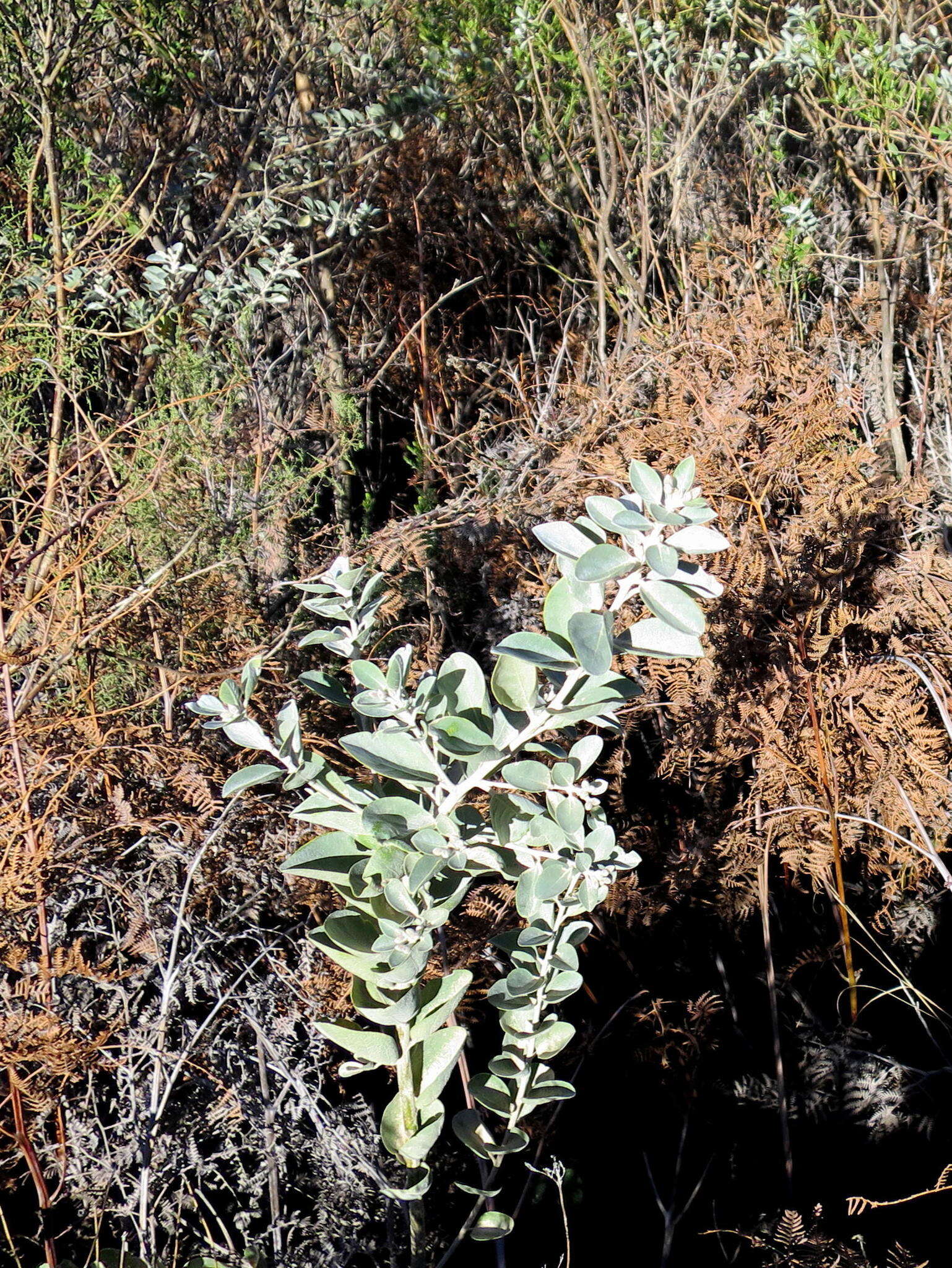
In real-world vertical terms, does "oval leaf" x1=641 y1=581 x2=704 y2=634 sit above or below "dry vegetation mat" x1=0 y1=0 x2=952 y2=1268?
above

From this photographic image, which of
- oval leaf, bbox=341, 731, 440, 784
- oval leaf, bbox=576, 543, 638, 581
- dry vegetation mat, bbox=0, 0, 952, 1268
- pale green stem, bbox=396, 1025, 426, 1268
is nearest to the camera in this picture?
oval leaf, bbox=576, 543, 638, 581

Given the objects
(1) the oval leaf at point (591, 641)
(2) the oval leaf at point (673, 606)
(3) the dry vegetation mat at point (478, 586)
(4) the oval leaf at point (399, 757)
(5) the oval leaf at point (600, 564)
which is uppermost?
(5) the oval leaf at point (600, 564)

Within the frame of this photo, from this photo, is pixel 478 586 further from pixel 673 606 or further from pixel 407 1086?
pixel 673 606

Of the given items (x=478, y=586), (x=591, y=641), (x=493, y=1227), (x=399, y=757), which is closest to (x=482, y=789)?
(x=399, y=757)

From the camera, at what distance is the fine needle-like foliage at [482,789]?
3.02 feet

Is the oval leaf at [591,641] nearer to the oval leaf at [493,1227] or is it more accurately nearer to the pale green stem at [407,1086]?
the pale green stem at [407,1086]

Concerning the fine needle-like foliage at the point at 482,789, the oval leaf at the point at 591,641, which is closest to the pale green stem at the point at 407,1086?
the fine needle-like foliage at the point at 482,789

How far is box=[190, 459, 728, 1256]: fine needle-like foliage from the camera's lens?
0.92 m

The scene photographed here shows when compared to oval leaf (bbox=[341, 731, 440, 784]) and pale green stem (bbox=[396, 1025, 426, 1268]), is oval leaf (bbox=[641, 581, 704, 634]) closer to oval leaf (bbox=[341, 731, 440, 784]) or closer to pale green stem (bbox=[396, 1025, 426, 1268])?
oval leaf (bbox=[341, 731, 440, 784])

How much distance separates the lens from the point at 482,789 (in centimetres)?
109

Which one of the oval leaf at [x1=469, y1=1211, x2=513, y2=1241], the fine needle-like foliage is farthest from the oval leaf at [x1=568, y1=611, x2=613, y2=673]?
the oval leaf at [x1=469, y1=1211, x2=513, y2=1241]

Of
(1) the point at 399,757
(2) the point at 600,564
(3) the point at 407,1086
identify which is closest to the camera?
(2) the point at 600,564

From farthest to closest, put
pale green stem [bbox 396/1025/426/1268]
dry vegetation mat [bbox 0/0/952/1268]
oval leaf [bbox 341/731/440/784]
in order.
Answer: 1. dry vegetation mat [bbox 0/0/952/1268]
2. pale green stem [bbox 396/1025/426/1268]
3. oval leaf [bbox 341/731/440/784]

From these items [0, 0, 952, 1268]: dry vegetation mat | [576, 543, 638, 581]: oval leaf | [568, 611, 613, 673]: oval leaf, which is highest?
[576, 543, 638, 581]: oval leaf
